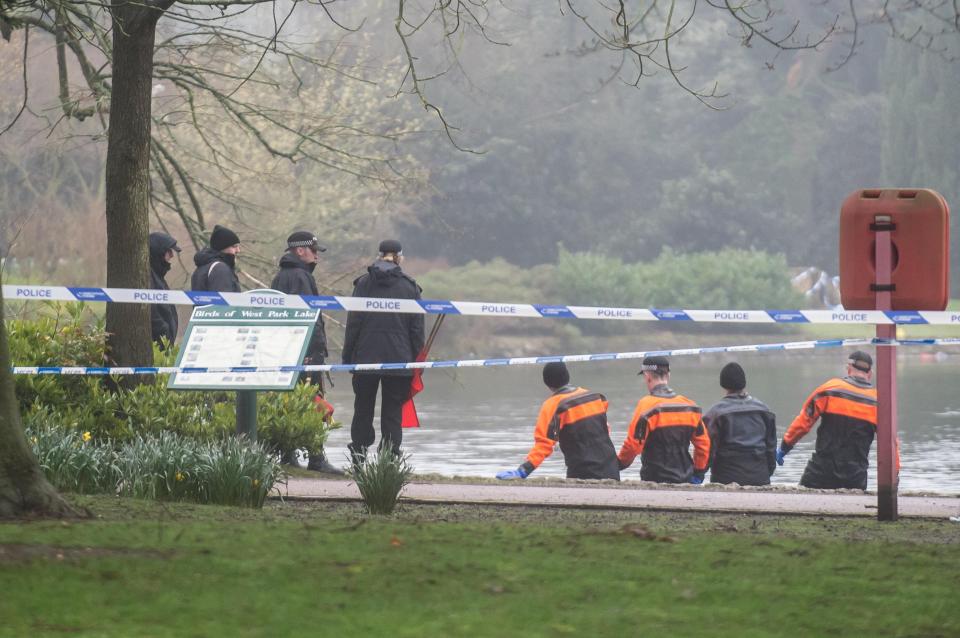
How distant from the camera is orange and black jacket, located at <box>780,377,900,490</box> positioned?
39.3 ft

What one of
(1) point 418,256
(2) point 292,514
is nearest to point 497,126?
(1) point 418,256

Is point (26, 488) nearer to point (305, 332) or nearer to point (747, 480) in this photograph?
point (305, 332)

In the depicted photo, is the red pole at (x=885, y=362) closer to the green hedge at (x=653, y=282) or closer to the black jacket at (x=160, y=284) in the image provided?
the black jacket at (x=160, y=284)

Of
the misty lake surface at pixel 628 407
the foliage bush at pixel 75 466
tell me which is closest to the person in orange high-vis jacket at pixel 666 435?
the misty lake surface at pixel 628 407

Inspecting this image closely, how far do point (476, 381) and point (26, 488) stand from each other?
3185cm

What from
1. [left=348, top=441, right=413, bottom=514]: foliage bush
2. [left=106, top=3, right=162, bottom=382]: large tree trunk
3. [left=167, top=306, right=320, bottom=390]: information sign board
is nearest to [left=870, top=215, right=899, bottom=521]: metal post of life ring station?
[left=348, top=441, right=413, bottom=514]: foliage bush

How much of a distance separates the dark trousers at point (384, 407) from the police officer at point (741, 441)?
220cm

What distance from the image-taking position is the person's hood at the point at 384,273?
1256 cm

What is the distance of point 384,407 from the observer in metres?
12.4

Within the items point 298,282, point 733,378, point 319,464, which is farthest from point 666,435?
point 298,282

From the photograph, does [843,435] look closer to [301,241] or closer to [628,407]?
[301,241]

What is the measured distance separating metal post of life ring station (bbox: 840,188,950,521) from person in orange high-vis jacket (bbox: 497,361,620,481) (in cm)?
325

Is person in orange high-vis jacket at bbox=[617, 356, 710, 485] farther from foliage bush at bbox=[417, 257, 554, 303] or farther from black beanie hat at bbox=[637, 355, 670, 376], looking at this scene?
foliage bush at bbox=[417, 257, 554, 303]

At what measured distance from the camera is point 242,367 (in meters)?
10.9
